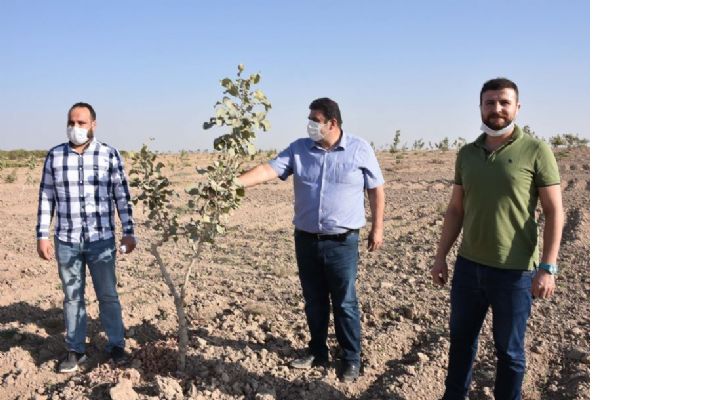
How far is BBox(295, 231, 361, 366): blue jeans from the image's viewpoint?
370 cm

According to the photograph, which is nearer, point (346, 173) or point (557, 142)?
point (346, 173)

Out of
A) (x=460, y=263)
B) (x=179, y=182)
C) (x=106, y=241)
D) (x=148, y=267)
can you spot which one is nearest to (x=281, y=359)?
(x=106, y=241)

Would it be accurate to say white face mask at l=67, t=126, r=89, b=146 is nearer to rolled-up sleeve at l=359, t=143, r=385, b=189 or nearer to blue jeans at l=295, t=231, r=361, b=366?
blue jeans at l=295, t=231, r=361, b=366

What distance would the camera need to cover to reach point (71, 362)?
4.03 m

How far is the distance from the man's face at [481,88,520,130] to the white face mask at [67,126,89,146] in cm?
256

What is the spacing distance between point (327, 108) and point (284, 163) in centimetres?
47

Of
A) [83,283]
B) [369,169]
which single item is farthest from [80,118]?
[369,169]

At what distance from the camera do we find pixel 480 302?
304 cm

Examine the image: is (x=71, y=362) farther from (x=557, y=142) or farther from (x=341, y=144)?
(x=557, y=142)

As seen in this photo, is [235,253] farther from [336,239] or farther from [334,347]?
[336,239]

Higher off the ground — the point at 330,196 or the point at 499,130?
the point at 499,130

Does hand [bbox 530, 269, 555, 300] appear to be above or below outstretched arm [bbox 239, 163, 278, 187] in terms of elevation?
below

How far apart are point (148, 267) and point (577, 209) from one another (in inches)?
347

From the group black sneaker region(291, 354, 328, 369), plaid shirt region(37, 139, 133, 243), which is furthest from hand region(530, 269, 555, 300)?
plaid shirt region(37, 139, 133, 243)
